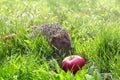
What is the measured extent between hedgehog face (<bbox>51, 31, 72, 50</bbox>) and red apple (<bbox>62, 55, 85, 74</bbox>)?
15.8 inches

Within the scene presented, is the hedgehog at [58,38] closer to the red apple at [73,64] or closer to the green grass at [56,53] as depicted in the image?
the green grass at [56,53]

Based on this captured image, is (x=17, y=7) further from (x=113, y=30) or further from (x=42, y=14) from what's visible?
(x=113, y=30)

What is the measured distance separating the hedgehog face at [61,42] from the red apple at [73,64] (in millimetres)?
402

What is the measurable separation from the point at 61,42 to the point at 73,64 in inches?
20.1

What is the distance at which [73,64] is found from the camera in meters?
3.27

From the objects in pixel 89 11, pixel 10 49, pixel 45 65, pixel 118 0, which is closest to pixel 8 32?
pixel 10 49

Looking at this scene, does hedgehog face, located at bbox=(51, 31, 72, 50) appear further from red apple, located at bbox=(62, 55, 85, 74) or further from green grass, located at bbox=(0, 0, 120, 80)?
red apple, located at bbox=(62, 55, 85, 74)

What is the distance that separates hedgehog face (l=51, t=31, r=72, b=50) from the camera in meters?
Result: 3.72

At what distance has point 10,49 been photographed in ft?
12.5

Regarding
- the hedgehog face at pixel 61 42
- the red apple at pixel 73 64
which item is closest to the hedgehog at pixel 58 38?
the hedgehog face at pixel 61 42

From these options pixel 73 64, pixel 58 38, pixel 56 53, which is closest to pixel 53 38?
pixel 58 38

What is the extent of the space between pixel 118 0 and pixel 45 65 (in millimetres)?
4287

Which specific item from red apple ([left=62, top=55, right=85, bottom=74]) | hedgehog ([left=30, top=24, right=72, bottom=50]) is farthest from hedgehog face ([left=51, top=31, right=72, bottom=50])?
red apple ([left=62, top=55, right=85, bottom=74])

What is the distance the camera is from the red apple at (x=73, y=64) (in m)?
3.26
